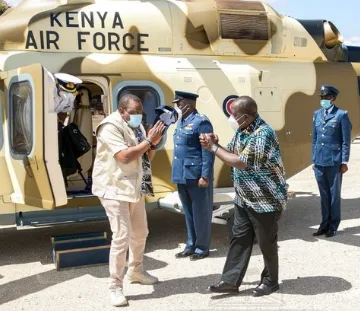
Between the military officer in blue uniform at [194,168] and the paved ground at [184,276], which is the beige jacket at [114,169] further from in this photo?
the military officer in blue uniform at [194,168]

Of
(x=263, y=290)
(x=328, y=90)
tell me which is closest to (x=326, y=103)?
(x=328, y=90)

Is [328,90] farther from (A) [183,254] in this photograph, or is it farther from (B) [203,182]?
(A) [183,254]

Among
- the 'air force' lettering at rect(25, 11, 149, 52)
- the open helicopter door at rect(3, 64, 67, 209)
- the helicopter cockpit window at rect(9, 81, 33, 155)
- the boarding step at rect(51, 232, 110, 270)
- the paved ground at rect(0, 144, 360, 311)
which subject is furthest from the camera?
the 'air force' lettering at rect(25, 11, 149, 52)

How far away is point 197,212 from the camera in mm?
5406

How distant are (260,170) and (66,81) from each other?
2.50m

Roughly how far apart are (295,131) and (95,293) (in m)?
3.78

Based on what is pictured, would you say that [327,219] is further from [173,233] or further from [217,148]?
[217,148]

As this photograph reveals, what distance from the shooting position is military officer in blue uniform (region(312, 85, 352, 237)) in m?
6.15

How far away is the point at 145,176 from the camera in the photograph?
4.52m

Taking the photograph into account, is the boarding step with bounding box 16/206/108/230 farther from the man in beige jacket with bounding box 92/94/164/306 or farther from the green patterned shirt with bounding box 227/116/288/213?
the green patterned shirt with bounding box 227/116/288/213

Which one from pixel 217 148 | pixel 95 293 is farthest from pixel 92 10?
pixel 95 293

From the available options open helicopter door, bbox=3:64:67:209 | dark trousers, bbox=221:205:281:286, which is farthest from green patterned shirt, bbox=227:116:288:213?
open helicopter door, bbox=3:64:67:209

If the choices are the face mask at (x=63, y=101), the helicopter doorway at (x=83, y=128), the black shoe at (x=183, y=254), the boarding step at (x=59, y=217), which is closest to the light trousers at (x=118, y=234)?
the black shoe at (x=183, y=254)

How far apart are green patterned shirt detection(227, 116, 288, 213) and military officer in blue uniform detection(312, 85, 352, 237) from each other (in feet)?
7.58
